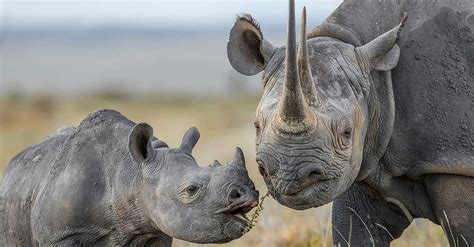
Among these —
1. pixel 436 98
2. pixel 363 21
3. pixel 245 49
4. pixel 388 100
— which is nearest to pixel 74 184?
pixel 245 49

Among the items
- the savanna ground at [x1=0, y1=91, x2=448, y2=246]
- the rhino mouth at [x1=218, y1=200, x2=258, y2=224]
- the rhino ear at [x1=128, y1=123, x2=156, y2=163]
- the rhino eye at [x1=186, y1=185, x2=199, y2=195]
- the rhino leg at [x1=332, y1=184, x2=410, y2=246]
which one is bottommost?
the savanna ground at [x1=0, y1=91, x2=448, y2=246]

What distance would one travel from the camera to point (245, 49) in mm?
8148

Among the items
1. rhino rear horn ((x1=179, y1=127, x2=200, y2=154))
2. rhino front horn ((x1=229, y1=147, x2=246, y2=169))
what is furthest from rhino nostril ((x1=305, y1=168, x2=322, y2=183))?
rhino rear horn ((x1=179, y1=127, x2=200, y2=154))

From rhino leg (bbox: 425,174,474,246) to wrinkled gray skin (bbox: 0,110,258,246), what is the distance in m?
1.37

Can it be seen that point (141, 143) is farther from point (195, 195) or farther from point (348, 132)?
point (348, 132)

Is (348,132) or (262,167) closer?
(262,167)

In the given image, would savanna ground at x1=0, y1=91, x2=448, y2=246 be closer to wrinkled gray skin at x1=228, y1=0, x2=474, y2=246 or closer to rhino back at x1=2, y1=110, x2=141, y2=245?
wrinkled gray skin at x1=228, y1=0, x2=474, y2=246

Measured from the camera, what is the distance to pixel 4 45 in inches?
6845

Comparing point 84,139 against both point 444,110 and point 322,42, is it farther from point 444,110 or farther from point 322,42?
point 444,110

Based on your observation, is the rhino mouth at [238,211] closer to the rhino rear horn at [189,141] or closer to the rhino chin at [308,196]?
the rhino chin at [308,196]

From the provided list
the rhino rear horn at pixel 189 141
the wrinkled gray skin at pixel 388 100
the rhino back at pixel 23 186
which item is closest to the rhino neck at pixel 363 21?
the wrinkled gray skin at pixel 388 100

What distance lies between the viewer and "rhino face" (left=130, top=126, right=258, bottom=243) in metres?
7.17

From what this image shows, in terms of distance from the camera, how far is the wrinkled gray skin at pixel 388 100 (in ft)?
23.7

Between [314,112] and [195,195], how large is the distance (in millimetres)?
890
